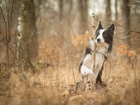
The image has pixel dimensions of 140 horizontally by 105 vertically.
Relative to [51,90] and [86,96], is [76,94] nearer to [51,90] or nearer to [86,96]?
[86,96]

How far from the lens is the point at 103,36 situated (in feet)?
19.7

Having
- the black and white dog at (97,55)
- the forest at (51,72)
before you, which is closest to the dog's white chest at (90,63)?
the black and white dog at (97,55)

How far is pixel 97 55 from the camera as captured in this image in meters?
6.21

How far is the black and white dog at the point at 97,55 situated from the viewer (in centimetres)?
599

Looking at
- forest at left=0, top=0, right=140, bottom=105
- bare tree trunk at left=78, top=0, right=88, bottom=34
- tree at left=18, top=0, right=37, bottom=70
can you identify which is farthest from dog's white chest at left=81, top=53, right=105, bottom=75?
bare tree trunk at left=78, top=0, right=88, bottom=34

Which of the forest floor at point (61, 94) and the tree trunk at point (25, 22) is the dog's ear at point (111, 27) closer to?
the forest floor at point (61, 94)

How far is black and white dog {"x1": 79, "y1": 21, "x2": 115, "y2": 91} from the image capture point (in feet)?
19.6

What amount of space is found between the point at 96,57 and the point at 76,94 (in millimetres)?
982

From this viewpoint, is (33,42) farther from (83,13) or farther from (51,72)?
(83,13)

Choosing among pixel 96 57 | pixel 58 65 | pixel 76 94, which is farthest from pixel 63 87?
pixel 58 65

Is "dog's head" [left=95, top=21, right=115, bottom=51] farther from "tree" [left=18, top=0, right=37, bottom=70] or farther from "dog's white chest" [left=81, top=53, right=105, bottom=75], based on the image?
"tree" [left=18, top=0, right=37, bottom=70]

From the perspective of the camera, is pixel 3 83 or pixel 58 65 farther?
pixel 58 65

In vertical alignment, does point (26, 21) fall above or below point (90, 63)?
above

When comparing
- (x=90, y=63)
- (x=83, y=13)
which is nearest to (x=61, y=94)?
(x=90, y=63)
